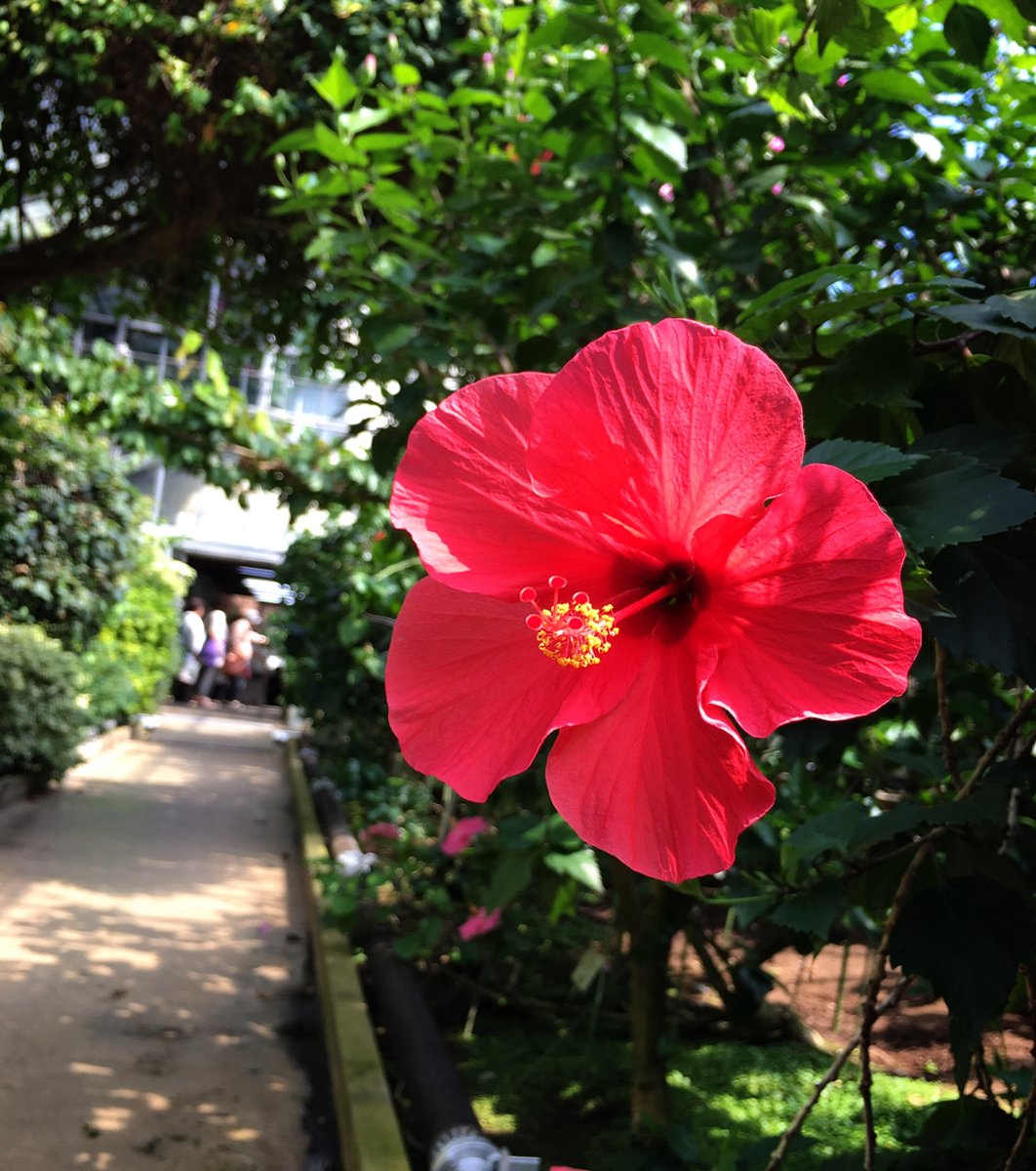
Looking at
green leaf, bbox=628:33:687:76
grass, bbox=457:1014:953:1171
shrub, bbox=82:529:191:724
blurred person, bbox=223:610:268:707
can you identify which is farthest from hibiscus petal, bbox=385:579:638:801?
blurred person, bbox=223:610:268:707

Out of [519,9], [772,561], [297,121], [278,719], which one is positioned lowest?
[278,719]

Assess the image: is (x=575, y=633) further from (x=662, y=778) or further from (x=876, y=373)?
(x=876, y=373)

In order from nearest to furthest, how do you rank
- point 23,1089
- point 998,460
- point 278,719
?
point 998,460 < point 23,1089 < point 278,719

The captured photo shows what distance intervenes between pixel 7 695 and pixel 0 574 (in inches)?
69.8

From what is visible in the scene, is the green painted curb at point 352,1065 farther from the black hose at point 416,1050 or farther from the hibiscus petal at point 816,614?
the hibiscus petal at point 816,614

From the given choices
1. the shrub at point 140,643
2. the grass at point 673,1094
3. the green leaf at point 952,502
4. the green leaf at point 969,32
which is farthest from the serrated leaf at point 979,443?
the shrub at point 140,643

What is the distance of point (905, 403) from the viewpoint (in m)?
0.73

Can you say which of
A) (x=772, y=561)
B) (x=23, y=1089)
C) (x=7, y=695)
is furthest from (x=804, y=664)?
(x=7, y=695)

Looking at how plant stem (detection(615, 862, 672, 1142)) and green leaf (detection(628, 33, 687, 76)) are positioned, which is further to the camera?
plant stem (detection(615, 862, 672, 1142))

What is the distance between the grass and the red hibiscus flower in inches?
74.1

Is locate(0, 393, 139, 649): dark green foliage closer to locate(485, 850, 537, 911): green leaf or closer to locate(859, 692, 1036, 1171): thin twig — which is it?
locate(485, 850, 537, 911): green leaf

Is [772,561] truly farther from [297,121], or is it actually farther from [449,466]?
[297,121]

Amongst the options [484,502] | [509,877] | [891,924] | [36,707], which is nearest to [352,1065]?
[509,877]

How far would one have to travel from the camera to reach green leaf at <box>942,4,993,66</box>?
106cm
